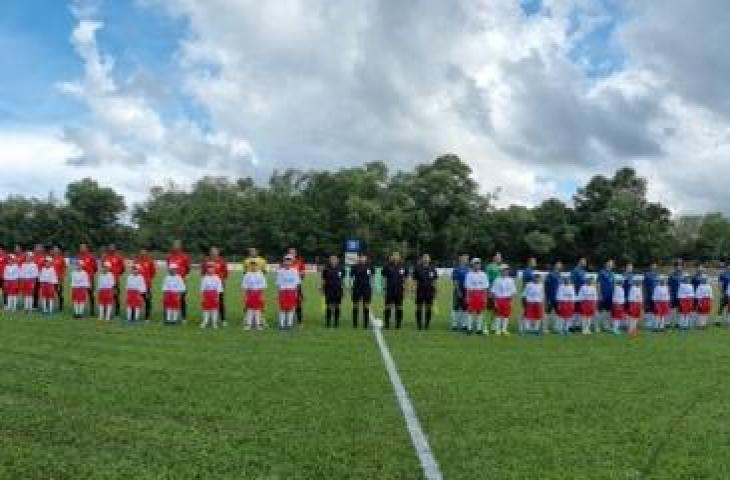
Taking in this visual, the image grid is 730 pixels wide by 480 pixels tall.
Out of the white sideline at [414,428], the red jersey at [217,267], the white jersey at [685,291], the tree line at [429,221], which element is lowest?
the white sideline at [414,428]

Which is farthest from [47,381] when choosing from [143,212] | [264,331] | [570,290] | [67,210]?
[143,212]

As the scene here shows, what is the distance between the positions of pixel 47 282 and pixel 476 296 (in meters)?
12.1

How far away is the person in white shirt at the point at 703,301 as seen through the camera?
28766mm

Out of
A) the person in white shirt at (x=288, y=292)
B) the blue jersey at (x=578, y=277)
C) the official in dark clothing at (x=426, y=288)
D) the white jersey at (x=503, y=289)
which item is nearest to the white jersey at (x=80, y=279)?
the person in white shirt at (x=288, y=292)

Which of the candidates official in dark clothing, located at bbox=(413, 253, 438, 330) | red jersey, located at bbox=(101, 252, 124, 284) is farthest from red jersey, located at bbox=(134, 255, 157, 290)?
official in dark clothing, located at bbox=(413, 253, 438, 330)

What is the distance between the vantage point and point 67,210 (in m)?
131

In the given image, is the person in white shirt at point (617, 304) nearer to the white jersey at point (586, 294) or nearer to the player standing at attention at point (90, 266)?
the white jersey at point (586, 294)

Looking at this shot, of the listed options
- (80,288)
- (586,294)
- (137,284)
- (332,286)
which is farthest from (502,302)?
(80,288)

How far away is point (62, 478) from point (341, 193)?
11003 centimetres

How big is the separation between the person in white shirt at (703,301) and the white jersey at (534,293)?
6.81m

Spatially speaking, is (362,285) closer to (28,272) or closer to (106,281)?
(106,281)

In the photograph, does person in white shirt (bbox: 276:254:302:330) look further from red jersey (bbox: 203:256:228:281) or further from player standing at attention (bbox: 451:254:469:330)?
player standing at attention (bbox: 451:254:469:330)

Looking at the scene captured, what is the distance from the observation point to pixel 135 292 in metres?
24.2

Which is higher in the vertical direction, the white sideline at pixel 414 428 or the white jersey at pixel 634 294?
the white jersey at pixel 634 294
